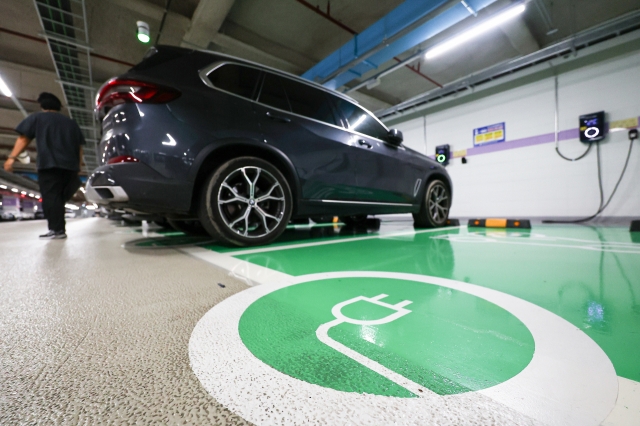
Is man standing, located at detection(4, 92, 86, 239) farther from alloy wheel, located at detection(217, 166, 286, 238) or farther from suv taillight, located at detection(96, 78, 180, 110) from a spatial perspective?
alloy wheel, located at detection(217, 166, 286, 238)

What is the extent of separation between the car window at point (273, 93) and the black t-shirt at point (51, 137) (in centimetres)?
281

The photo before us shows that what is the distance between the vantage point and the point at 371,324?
744 mm

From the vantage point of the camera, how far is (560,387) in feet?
1.54

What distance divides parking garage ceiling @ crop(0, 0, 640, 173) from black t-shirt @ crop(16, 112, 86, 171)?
325 cm

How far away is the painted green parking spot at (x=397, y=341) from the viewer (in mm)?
503

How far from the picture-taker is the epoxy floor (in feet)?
1.39

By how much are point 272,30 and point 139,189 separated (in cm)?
574

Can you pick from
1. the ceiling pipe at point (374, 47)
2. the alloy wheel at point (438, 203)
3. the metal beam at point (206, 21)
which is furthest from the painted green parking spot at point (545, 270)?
the metal beam at point (206, 21)

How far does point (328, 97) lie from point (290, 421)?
2.97 m

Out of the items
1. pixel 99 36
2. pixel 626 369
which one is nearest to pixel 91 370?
pixel 626 369

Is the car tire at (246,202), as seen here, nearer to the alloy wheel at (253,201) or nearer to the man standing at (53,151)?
the alloy wheel at (253,201)

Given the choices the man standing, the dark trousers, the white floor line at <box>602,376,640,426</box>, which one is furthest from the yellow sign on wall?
the dark trousers

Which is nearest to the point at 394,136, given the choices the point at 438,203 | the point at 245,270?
the point at 438,203

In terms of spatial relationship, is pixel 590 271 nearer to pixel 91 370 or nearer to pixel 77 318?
pixel 91 370
